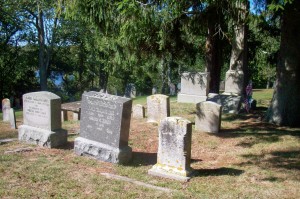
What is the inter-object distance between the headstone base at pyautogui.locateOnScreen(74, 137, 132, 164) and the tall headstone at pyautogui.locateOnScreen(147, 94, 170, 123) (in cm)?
390

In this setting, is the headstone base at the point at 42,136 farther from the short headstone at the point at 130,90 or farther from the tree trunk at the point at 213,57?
the short headstone at the point at 130,90

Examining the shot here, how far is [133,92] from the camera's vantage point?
140 feet

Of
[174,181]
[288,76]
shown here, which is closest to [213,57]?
[288,76]

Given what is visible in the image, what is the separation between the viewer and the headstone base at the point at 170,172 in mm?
6113

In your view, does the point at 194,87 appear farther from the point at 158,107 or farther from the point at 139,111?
the point at 158,107

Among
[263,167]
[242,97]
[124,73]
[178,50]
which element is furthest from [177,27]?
[124,73]

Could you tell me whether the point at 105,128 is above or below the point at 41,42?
Result: below

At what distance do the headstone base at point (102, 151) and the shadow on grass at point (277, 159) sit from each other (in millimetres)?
2615

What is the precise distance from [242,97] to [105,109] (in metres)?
8.23

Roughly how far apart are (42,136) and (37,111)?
67 cm

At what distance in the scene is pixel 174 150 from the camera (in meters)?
6.29

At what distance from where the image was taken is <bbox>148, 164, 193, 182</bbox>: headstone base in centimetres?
611

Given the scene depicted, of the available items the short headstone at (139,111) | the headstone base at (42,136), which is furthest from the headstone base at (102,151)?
the short headstone at (139,111)

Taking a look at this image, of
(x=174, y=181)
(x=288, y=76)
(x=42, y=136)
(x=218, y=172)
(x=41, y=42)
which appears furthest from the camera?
(x=41, y=42)
